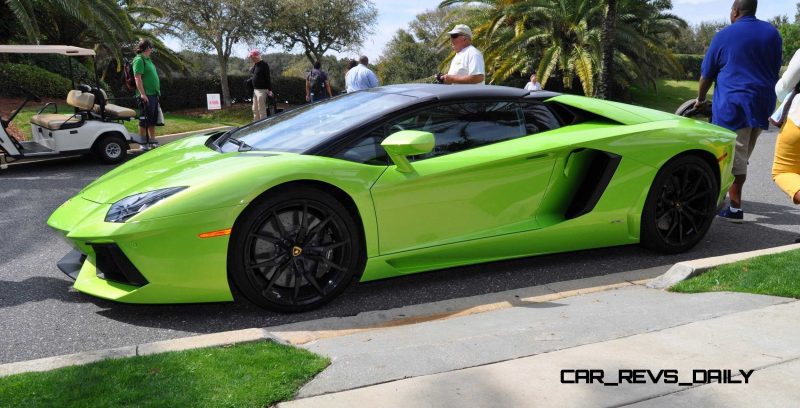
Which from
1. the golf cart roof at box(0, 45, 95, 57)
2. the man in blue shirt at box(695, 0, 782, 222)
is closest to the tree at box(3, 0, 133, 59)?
the golf cart roof at box(0, 45, 95, 57)

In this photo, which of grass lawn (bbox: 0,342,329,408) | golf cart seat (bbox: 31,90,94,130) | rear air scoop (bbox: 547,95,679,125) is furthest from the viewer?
golf cart seat (bbox: 31,90,94,130)

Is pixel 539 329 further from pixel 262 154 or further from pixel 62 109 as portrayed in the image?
pixel 62 109

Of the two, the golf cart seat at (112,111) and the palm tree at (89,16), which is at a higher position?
the palm tree at (89,16)

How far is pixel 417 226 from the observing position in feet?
13.0

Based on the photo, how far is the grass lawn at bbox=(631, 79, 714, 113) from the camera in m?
27.3

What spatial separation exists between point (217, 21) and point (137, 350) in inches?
1196

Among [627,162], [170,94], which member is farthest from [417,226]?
[170,94]

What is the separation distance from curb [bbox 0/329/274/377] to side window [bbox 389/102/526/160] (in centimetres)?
147

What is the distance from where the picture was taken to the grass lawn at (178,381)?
250 centimetres

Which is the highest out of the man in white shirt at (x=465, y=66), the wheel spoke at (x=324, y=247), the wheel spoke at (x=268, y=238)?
the man in white shirt at (x=465, y=66)

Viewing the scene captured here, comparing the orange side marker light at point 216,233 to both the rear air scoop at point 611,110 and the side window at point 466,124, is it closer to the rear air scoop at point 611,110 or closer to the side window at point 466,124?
the side window at point 466,124

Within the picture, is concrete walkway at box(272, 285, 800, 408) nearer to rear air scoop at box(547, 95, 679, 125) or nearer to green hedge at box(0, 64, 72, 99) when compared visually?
rear air scoop at box(547, 95, 679, 125)

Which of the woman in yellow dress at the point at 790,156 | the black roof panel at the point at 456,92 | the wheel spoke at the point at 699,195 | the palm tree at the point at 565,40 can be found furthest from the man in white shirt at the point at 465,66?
the palm tree at the point at 565,40

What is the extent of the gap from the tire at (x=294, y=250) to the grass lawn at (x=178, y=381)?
0.63m
